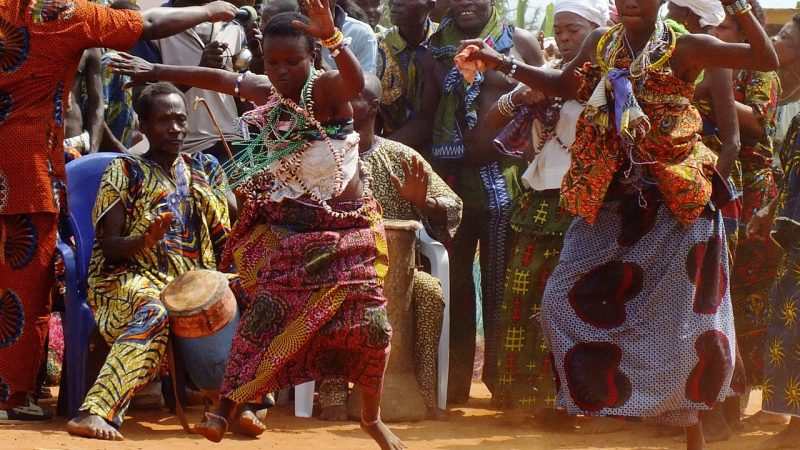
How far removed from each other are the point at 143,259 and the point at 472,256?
2189mm

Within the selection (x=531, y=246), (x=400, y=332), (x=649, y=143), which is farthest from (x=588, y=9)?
(x=400, y=332)

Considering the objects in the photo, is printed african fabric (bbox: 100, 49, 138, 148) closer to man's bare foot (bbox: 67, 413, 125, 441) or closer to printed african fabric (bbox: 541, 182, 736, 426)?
man's bare foot (bbox: 67, 413, 125, 441)

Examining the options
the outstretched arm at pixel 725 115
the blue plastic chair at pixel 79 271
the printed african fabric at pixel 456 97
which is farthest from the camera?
the printed african fabric at pixel 456 97

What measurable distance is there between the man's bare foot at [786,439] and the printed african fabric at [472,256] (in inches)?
70.9

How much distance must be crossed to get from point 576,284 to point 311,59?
5.24 feet

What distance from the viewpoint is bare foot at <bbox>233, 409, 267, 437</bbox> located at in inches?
261

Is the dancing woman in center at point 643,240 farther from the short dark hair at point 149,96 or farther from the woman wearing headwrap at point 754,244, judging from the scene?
the short dark hair at point 149,96

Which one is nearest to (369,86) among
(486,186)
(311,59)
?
(486,186)

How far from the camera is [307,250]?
5.91m

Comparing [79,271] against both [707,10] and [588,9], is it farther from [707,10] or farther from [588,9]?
[707,10]

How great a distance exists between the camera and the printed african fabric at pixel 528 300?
7664 millimetres

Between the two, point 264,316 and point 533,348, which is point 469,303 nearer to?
point 533,348

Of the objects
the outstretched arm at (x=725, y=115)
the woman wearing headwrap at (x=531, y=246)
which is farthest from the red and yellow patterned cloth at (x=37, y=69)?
the outstretched arm at (x=725, y=115)

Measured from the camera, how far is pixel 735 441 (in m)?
7.01
